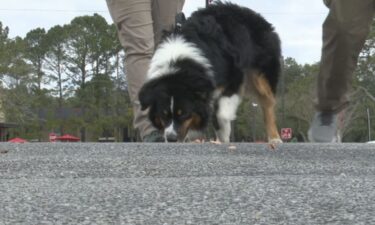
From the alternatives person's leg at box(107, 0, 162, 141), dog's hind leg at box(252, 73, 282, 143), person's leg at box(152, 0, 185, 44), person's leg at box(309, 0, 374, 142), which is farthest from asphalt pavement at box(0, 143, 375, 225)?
dog's hind leg at box(252, 73, 282, 143)

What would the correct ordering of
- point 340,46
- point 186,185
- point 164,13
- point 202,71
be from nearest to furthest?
1. point 186,185
2. point 340,46
3. point 202,71
4. point 164,13

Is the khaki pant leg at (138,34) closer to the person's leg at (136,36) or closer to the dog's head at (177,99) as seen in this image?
the person's leg at (136,36)

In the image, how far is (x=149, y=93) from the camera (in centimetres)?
573

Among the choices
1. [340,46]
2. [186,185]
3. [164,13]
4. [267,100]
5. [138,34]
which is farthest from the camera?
[267,100]

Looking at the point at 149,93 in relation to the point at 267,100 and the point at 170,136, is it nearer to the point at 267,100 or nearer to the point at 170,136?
the point at 170,136

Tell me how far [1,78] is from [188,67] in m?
35.4

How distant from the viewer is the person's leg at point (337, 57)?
4.94 m

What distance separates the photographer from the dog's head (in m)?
5.65

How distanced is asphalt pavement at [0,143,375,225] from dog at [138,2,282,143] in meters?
0.89

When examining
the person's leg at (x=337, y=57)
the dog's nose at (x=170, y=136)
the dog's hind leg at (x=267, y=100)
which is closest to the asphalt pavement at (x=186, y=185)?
the person's leg at (x=337, y=57)

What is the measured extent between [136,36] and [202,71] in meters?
0.70

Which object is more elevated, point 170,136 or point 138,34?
point 138,34

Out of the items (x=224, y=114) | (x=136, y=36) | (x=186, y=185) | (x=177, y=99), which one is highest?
(x=136, y=36)

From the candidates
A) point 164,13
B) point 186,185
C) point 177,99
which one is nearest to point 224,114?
point 177,99
